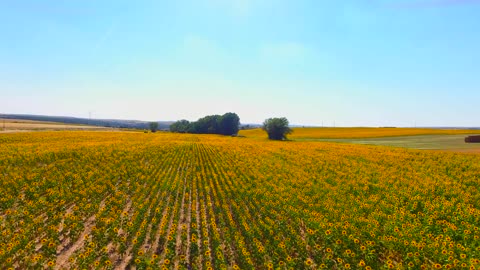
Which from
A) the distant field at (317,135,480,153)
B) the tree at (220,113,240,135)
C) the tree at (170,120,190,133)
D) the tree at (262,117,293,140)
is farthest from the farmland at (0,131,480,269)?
the tree at (170,120,190,133)

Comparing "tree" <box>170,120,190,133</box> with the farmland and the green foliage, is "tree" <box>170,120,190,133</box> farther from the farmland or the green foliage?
the farmland

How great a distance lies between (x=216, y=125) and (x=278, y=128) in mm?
48376

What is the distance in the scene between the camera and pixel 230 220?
1190cm

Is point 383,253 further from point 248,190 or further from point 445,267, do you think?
point 248,190

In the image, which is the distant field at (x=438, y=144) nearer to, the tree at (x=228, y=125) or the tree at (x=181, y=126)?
the tree at (x=228, y=125)

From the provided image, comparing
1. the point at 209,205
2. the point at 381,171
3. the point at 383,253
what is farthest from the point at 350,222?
the point at 381,171

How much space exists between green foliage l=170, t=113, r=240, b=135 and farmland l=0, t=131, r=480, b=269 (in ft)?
322

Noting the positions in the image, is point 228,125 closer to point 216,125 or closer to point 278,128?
point 216,125

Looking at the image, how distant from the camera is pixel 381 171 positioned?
2478 cm

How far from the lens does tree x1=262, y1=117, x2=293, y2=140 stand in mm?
81938

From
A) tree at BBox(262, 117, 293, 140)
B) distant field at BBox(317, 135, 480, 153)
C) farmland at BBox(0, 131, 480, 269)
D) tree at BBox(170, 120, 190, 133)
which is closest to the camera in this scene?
farmland at BBox(0, 131, 480, 269)

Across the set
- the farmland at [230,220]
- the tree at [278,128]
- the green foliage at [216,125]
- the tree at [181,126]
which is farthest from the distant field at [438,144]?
the tree at [181,126]

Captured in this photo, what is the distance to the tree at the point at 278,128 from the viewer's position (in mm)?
81938

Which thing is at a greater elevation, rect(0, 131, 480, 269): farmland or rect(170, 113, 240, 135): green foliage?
rect(170, 113, 240, 135): green foliage
